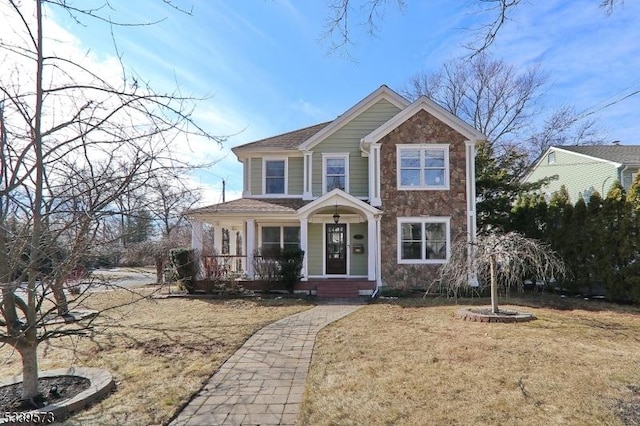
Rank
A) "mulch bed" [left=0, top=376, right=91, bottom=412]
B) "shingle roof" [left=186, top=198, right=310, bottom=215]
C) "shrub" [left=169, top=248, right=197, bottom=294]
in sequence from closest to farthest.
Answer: "mulch bed" [left=0, top=376, right=91, bottom=412], "shrub" [left=169, top=248, right=197, bottom=294], "shingle roof" [left=186, top=198, right=310, bottom=215]

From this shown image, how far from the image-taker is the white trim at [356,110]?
51.1 feet

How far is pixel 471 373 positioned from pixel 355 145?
11.8 meters

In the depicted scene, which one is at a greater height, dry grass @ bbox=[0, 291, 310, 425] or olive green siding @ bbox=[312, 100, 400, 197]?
olive green siding @ bbox=[312, 100, 400, 197]

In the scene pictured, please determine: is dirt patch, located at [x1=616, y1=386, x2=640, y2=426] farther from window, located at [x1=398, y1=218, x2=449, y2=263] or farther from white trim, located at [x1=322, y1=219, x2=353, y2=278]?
white trim, located at [x1=322, y1=219, x2=353, y2=278]

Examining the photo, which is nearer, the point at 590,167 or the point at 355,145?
the point at 355,145

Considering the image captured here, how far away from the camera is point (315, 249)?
50.5ft

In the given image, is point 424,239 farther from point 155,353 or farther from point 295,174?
point 155,353

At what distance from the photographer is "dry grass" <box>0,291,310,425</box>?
165 inches

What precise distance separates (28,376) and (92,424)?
117 cm

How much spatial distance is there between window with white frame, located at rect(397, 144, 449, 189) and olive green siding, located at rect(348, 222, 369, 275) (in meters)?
2.34

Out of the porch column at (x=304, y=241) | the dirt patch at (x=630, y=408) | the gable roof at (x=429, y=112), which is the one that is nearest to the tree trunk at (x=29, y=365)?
Answer: the dirt patch at (x=630, y=408)

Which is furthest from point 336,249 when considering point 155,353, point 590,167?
point 590,167

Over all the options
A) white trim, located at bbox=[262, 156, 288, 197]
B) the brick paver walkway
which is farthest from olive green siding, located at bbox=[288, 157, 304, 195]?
the brick paver walkway

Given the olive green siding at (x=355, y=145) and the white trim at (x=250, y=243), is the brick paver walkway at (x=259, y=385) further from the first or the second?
the olive green siding at (x=355, y=145)
